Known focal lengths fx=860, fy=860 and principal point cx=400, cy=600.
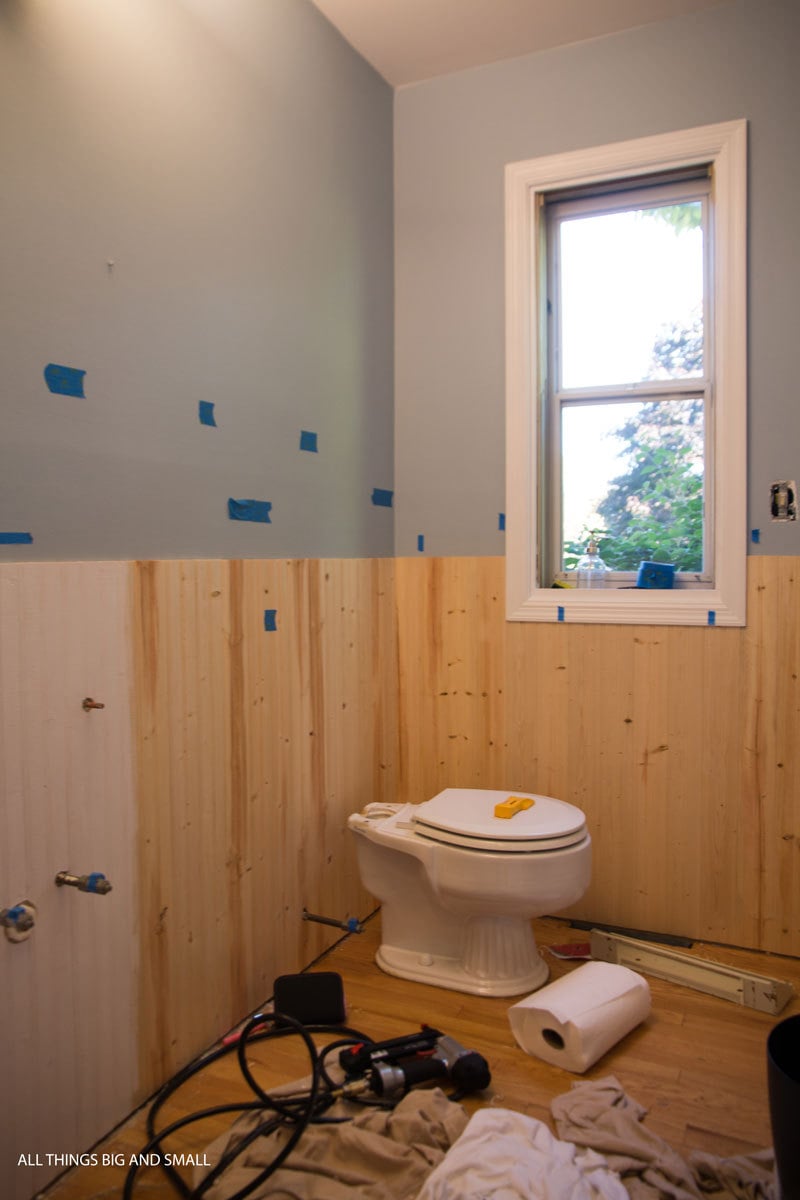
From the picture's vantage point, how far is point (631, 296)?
8.75ft

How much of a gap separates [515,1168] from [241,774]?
3.23 ft

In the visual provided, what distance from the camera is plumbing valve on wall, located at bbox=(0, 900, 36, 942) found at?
1.40m

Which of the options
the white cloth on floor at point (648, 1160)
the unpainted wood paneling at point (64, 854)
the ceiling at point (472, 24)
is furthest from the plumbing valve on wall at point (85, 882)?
the ceiling at point (472, 24)

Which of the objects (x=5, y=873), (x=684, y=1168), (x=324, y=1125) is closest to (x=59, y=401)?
(x=5, y=873)

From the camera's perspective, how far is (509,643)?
8.84 ft

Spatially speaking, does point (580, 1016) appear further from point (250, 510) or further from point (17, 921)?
point (250, 510)

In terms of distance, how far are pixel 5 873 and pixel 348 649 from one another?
1269 millimetres

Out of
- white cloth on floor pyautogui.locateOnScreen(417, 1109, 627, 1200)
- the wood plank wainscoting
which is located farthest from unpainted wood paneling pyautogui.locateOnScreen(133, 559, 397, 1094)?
white cloth on floor pyautogui.locateOnScreen(417, 1109, 627, 1200)

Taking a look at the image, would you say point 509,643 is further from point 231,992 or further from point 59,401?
point 59,401

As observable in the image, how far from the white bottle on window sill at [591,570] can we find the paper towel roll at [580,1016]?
1.16 meters

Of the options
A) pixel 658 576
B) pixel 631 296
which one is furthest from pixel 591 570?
pixel 631 296

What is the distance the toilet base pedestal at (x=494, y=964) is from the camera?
219cm

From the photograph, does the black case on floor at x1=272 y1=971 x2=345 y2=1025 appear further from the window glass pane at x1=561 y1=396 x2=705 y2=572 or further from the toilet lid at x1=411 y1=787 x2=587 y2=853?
the window glass pane at x1=561 y1=396 x2=705 y2=572

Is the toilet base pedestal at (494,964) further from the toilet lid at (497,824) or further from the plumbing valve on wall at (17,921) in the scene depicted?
the plumbing valve on wall at (17,921)
